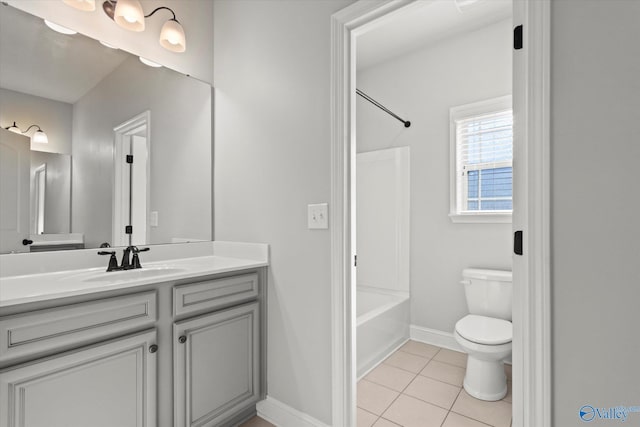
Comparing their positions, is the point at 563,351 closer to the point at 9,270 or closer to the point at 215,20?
the point at 9,270

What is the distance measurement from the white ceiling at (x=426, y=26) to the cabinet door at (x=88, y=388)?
7.44 feet

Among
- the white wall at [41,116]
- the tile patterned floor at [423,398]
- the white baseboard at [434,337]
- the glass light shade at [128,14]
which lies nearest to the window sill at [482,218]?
the white baseboard at [434,337]

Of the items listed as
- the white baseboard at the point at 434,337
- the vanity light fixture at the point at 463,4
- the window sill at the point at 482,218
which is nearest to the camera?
the vanity light fixture at the point at 463,4

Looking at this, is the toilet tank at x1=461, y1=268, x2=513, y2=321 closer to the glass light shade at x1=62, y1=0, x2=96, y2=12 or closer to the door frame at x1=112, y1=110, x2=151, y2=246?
the door frame at x1=112, y1=110, x2=151, y2=246

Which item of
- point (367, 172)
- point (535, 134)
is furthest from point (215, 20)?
point (535, 134)

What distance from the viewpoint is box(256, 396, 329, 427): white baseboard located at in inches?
61.6

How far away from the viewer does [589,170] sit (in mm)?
930

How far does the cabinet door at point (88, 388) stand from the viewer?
3.27 ft

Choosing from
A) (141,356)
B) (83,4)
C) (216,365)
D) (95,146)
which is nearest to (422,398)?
(216,365)

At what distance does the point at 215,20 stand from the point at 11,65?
118 centimetres

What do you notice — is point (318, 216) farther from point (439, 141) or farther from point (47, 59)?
point (439, 141)

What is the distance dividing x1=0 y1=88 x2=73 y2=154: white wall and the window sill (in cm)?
265

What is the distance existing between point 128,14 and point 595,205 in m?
2.21

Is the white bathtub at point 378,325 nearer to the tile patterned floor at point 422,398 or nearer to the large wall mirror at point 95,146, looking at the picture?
the tile patterned floor at point 422,398
